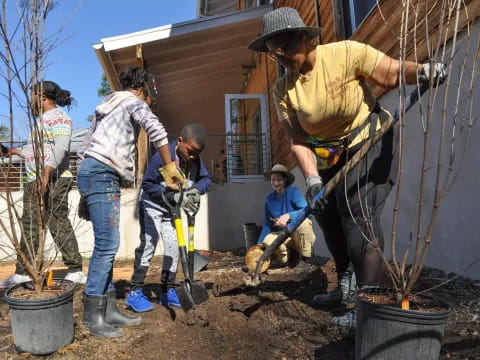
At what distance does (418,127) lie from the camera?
11.1 ft

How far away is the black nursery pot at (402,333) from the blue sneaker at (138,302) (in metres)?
1.95

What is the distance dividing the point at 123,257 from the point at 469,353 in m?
6.41

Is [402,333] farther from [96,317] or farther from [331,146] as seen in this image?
[96,317]

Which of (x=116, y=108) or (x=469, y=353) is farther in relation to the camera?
(x=116, y=108)

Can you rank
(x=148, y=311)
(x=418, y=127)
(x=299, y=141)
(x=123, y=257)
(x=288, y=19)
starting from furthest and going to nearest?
(x=123, y=257), (x=418, y=127), (x=148, y=311), (x=299, y=141), (x=288, y=19)

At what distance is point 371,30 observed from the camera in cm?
410

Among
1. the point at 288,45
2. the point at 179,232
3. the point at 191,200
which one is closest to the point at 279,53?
the point at 288,45

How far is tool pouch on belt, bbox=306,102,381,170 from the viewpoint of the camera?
2.27 m

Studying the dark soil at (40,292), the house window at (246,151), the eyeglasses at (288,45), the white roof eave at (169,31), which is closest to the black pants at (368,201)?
the eyeglasses at (288,45)

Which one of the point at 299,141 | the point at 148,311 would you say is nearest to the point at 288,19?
the point at 299,141

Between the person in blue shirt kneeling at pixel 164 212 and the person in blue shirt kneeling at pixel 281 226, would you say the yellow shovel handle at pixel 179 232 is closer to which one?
the person in blue shirt kneeling at pixel 164 212

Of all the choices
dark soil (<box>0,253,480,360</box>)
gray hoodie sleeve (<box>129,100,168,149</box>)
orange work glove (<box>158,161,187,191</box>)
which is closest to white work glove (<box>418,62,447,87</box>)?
dark soil (<box>0,253,480,360</box>)

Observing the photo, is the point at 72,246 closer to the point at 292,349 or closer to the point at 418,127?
the point at 292,349

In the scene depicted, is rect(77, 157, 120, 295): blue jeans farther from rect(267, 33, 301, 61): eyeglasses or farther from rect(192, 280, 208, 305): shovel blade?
rect(267, 33, 301, 61): eyeglasses
